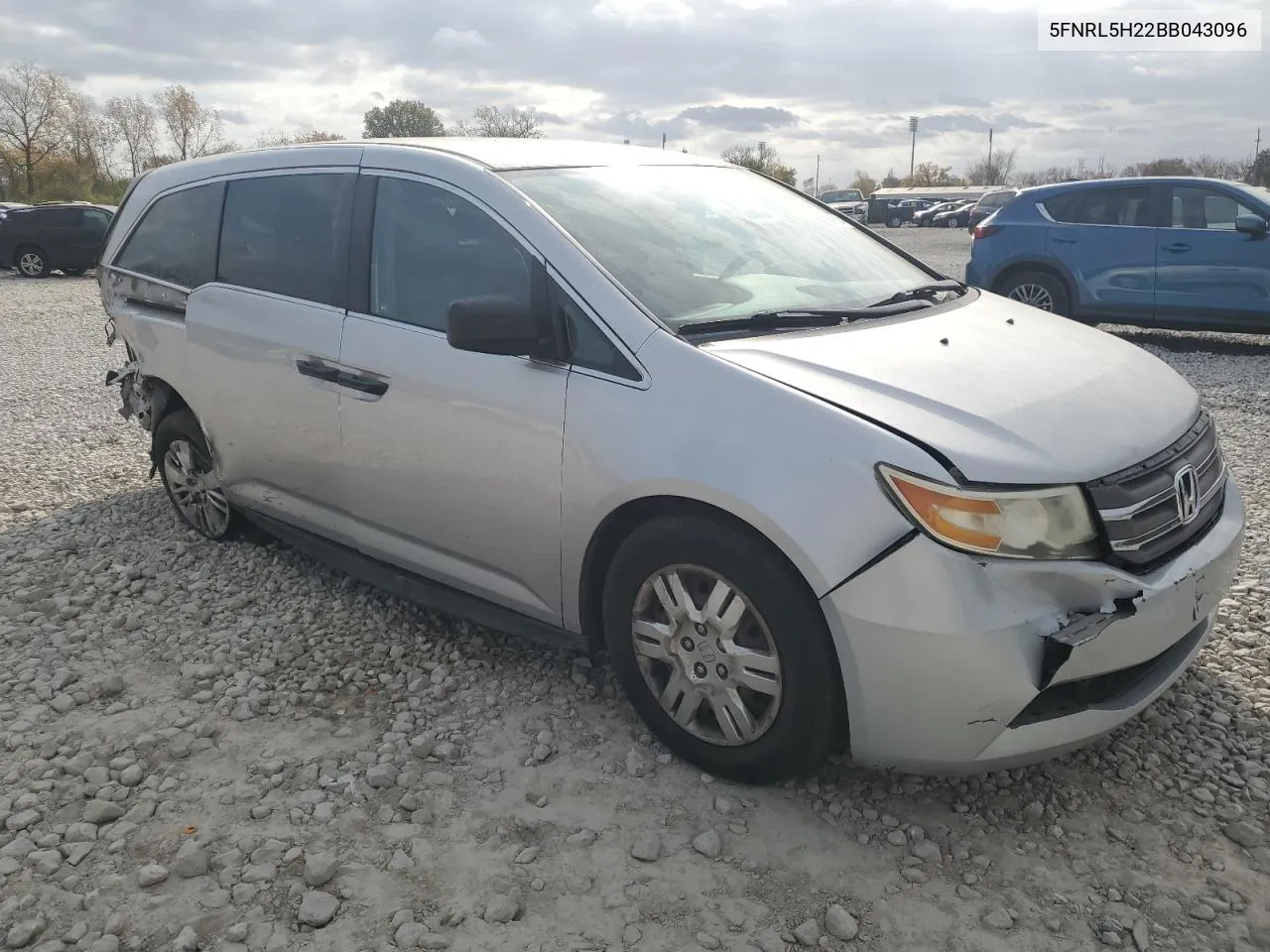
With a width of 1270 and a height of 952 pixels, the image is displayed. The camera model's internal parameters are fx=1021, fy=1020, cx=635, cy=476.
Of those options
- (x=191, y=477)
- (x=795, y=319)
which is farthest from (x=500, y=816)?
(x=191, y=477)

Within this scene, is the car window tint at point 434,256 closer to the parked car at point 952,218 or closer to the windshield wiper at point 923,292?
the windshield wiper at point 923,292

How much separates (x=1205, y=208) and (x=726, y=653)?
8760 millimetres

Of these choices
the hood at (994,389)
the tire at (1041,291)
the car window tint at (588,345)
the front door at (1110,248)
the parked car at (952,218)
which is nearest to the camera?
the hood at (994,389)

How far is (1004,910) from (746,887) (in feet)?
1.96

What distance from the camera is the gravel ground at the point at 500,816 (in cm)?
237

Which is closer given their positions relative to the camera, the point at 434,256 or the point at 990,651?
the point at 990,651

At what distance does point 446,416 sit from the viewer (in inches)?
127

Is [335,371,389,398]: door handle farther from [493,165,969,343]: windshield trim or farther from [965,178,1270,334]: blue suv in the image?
[965,178,1270,334]: blue suv

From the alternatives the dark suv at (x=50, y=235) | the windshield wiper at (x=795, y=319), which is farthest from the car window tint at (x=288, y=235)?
the dark suv at (x=50, y=235)

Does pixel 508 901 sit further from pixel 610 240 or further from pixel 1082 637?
pixel 610 240

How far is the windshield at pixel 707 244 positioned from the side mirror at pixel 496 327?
0.99 feet

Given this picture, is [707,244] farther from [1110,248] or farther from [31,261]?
[31,261]

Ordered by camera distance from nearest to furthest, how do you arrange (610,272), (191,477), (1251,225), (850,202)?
(610,272) → (191,477) → (1251,225) → (850,202)

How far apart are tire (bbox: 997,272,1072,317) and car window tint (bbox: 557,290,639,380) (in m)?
7.96
